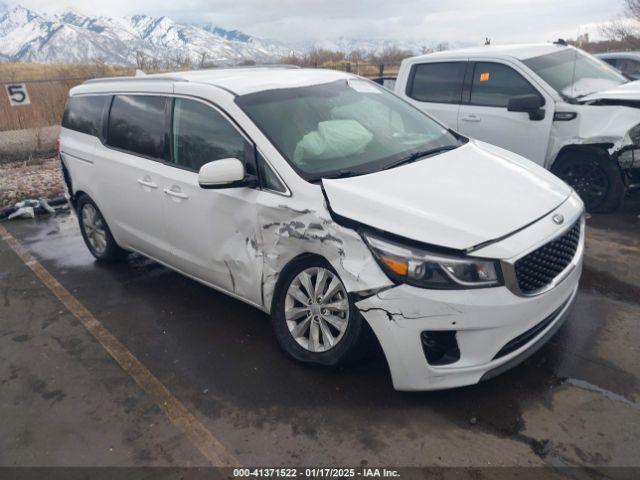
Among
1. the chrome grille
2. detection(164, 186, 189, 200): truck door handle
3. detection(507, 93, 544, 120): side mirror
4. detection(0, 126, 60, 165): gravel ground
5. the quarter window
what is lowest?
detection(0, 126, 60, 165): gravel ground

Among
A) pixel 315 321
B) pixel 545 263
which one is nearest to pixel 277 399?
pixel 315 321

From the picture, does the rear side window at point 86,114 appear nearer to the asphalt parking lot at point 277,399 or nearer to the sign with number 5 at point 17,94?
the asphalt parking lot at point 277,399

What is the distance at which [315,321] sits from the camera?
3.06 m

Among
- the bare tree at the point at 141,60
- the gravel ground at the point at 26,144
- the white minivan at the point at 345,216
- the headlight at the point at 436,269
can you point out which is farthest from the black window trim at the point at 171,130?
the bare tree at the point at 141,60

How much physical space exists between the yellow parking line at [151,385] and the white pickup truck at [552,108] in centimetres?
394

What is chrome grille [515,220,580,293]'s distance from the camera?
2561 millimetres

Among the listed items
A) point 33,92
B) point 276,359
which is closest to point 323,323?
point 276,359

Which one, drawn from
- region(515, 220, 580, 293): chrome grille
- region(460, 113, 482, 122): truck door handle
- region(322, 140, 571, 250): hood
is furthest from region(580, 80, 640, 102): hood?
region(515, 220, 580, 293): chrome grille

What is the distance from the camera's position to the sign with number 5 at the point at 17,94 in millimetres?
11839

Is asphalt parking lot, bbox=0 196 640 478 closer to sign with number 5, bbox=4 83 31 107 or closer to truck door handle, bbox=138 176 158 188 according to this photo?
truck door handle, bbox=138 176 158 188

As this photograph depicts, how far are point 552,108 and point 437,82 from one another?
61.3 inches

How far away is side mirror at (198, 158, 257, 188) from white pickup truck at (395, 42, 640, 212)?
10.2 ft

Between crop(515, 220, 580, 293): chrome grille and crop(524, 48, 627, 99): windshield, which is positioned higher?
crop(524, 48, 627, 99): windshield

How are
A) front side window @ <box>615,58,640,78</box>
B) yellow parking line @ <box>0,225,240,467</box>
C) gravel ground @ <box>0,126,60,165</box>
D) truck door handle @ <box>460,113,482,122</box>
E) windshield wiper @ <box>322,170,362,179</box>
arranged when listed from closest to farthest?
yellow parking line @ <box>0,225,240,467</box> < windshield wiper @ <box>322,170,362,179</box> < truck door handle @ <box>460,113,482,122</box> < front side window @ <box>615,58,640,78</box> < gravel ground @ <box>0,126,60,165</box>
